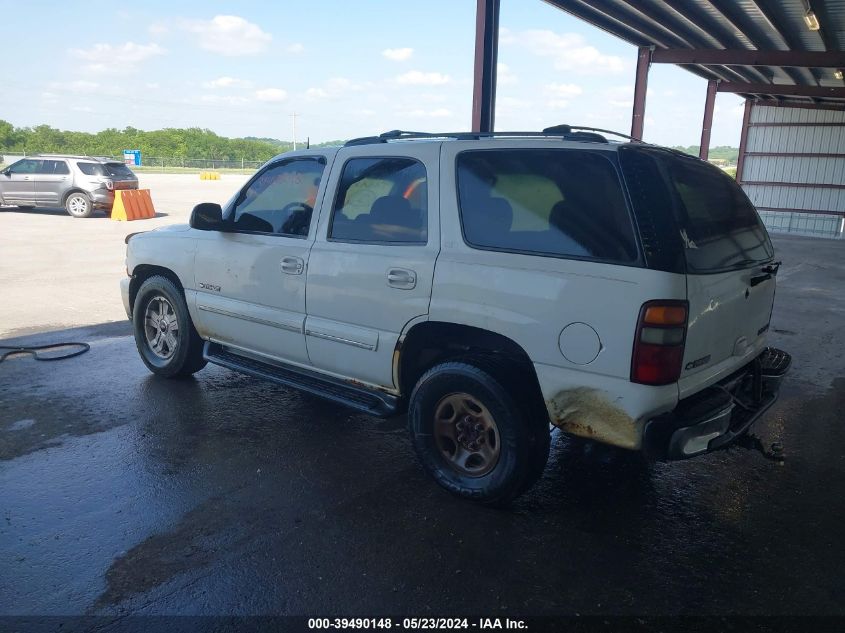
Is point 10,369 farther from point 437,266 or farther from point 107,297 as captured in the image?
point 437,266

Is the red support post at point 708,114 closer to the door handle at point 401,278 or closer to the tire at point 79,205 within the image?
the tire at point 79,205

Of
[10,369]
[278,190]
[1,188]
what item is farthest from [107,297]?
[1,188]

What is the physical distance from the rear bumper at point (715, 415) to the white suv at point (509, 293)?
1 centimetres

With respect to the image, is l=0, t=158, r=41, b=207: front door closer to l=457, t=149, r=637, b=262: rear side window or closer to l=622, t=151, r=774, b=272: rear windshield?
l=457, t=149, r=637, b=262: rear side window

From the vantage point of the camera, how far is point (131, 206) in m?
18.3

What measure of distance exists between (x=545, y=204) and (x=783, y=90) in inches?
965

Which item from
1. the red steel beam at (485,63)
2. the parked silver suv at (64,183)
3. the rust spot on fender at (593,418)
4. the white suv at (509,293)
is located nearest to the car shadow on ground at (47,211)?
the parked silver suv at (64,183)

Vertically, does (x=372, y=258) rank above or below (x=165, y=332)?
above

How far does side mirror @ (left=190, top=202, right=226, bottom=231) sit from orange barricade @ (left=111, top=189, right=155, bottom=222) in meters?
15.3

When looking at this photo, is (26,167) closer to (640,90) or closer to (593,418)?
(640,90)

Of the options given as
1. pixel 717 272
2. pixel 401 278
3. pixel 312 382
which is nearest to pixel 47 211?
pixel 312 382

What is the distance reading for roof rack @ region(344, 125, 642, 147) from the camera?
127 inches

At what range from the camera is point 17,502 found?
3.33m

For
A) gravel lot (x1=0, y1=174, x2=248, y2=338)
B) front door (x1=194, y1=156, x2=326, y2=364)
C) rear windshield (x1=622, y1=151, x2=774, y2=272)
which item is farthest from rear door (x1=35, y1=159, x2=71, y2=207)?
rear windshield (x1=622, y1=151, x2=774, y2=272)
